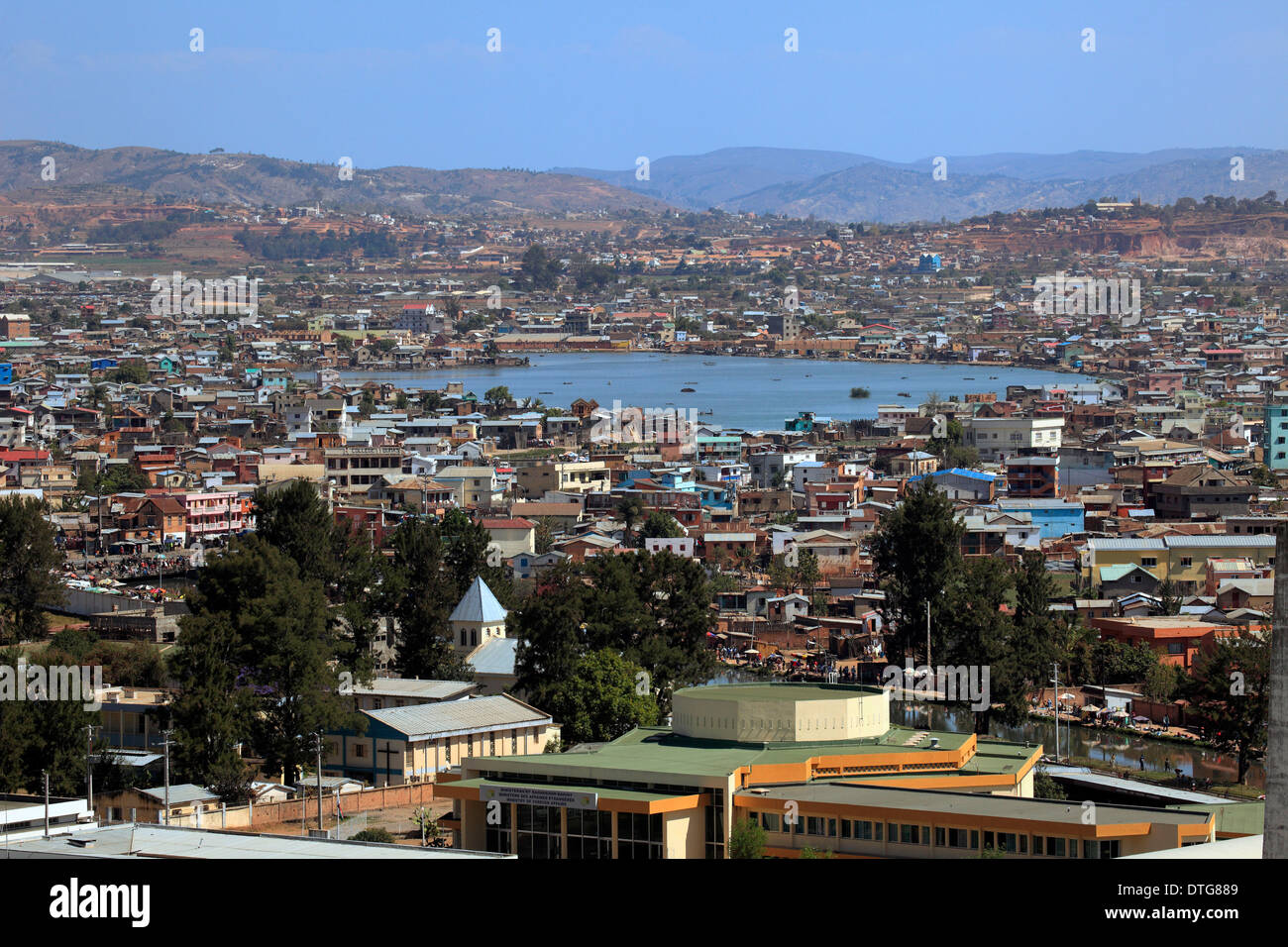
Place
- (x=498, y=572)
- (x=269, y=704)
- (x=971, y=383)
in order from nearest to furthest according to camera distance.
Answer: (x=269, y=704) < (x=498, y=572) < (x=971, y=383)

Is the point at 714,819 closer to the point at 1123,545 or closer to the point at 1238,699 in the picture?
the point at 1238,699

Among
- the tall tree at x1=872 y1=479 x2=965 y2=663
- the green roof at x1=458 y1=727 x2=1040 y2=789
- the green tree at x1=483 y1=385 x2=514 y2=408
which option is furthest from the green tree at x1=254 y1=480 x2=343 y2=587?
the green tree at x1=483 y1=385 x2=514 y2=408

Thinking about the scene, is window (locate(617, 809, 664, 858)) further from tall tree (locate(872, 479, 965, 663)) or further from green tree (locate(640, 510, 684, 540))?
green tree (locate(640, 510, 684, 540))

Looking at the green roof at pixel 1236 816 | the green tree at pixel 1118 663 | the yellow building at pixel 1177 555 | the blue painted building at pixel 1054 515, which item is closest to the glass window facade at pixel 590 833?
the green roof at pixel 1236 816

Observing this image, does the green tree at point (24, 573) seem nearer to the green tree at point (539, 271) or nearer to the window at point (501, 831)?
the window at point (501, 831)

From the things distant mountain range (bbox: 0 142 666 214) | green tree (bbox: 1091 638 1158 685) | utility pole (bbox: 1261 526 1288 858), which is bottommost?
green tree (bbox: 1091 638 1158 685)

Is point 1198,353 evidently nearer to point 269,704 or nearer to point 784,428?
point 784,428

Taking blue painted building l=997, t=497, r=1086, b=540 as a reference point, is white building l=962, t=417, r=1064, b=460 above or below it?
above
